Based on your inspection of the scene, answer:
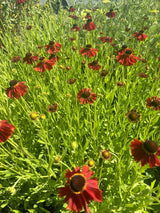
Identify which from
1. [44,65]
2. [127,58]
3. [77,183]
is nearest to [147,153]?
[77,183]

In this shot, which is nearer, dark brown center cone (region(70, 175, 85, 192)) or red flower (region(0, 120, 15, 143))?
dark brown center cone (region(70, 175, 85, 192))

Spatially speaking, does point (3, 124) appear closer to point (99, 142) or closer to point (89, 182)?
point (89, 182)

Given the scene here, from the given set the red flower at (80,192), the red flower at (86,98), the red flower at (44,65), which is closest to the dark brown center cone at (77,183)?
the red flower at (80,192)

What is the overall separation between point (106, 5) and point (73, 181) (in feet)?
16.5

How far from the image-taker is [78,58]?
9.04ft

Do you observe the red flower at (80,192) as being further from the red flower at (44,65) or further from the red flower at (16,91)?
the red flower at (44,65)

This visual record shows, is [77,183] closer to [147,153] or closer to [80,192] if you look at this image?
[80,192]

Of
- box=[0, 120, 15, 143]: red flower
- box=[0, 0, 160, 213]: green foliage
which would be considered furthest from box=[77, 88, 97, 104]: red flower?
box=[0, 120, 15, 143]: red flower

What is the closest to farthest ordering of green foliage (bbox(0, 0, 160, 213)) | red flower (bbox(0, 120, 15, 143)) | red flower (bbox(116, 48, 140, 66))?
red flower (bbox(0, 120, 15, 143)) < green foliage (bbox(0, 0, 160, 213)) < red flower (bbox(116, 48, 140, 66))

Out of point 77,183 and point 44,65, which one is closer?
point 77,183

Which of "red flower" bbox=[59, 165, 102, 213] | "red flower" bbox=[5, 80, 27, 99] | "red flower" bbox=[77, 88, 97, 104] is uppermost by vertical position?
"red flower" bbox=[5, 80, 27, 99]

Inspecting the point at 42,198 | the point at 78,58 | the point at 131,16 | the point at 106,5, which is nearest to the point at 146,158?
the point at 42,198

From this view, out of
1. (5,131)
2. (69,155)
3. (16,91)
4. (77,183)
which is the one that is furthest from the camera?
(69,155)

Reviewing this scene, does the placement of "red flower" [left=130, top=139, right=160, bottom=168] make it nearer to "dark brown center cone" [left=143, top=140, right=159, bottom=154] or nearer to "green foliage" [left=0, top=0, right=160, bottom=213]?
"dark brown center cone" [left=143, top=140, right=159, bottom=154]
